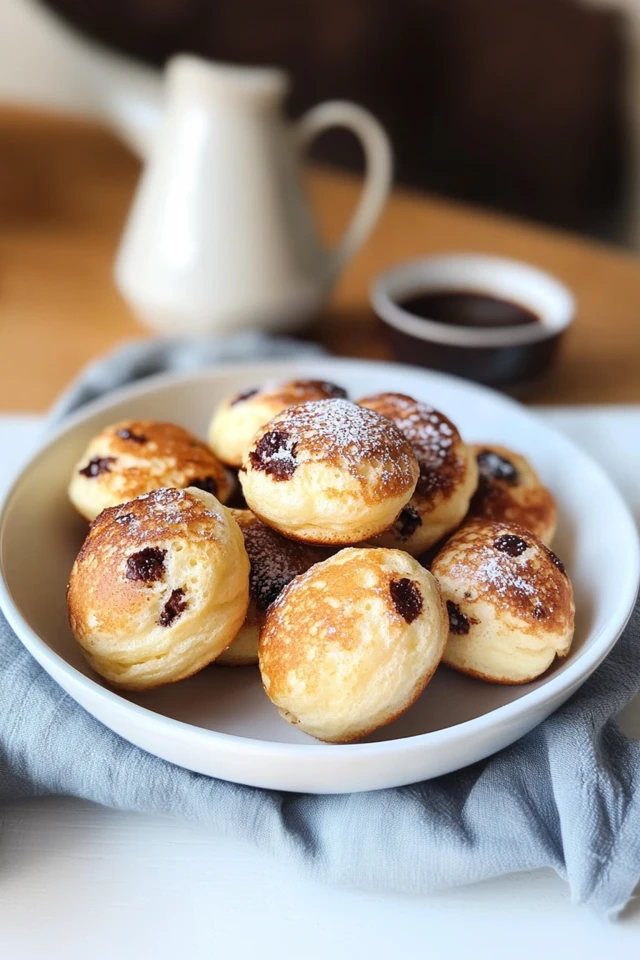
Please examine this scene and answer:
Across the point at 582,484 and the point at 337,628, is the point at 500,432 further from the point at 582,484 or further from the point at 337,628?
the point at 337,628

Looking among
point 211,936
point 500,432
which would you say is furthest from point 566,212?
point 211,936

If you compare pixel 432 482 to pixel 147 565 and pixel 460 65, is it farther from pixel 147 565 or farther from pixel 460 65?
pixel 460 65

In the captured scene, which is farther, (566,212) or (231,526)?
(566,212)

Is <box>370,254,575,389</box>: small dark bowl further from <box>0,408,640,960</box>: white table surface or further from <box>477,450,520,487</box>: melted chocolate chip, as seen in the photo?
<box>0,408,640,960</box>: white table surface

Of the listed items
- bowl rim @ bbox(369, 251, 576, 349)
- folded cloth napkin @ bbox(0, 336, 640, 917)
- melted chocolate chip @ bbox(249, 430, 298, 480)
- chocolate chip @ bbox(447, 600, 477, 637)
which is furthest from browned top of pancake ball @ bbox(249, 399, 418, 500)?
bowl rim @ bbox(369, 251, 576, 349)

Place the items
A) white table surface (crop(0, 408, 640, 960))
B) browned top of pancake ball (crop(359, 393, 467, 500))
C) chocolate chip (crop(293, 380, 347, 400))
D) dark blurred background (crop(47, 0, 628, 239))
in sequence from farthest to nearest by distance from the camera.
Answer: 1. dark blurred background (crop(47, 0, 628, 239))
2. chocolate chip (crop(293, 380, 347, 400))
3. browned top of pancake ball (crop(359, 393, 467, 500))
4. white table surface (crop(0, 408, 640, 960))
